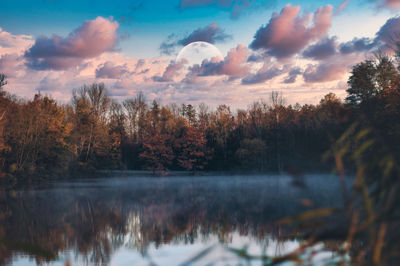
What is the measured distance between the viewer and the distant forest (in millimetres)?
33188

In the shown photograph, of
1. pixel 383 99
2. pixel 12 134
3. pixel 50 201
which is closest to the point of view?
pixel 50 201

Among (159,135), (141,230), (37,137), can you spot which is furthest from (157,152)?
(141,230)

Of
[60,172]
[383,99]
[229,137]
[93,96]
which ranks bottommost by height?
[60,172]

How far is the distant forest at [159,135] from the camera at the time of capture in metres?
33.2

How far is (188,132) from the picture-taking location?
4309 centimetres

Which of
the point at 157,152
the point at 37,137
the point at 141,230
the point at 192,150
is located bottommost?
the point at 141,230

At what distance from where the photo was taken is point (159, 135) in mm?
43625

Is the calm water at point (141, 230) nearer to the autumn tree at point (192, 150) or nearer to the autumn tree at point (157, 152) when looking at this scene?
the autumn tree at point (192, 150)

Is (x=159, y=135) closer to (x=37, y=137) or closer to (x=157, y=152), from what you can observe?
(x=157, y=152)

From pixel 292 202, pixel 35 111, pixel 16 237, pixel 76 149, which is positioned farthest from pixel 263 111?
pixel 16 237

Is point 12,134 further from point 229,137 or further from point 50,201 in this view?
point 229,137

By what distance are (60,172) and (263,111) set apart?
27.6 meters

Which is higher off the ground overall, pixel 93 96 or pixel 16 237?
pixel 93 96

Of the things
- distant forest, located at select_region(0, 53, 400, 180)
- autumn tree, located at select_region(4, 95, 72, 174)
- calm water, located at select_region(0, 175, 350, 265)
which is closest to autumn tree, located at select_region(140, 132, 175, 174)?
distant forest, located at select_region(0, 53, 400, 180)
